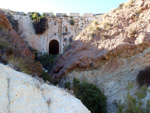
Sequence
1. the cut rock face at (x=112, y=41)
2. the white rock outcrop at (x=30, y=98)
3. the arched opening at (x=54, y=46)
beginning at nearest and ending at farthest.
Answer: the white rock outcrop at (x=30, y=98) → the cut rock face at (x=112, y=41) → the arched opening at (x=54, y=46)

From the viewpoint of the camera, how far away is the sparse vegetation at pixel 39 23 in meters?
21.1

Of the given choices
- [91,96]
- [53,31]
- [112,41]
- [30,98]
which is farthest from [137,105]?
[53,31]

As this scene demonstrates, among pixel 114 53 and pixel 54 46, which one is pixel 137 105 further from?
pixel 54 46

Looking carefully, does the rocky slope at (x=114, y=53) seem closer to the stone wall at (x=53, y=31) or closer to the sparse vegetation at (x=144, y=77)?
the sparse vegetation at (x=144, y=77)

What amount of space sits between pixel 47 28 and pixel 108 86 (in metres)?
14.5

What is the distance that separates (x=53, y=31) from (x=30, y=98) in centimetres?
1743

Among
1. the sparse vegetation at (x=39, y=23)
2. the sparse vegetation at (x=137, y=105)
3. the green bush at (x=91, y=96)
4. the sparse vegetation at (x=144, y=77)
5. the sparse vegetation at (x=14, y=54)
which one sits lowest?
the green bush at (x=91, y=96)

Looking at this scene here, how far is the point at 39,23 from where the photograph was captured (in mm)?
21266

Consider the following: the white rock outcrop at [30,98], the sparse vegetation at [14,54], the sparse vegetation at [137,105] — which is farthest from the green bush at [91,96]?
the white rock outcrop at [30,98]

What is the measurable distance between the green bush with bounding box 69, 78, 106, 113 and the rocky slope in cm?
39

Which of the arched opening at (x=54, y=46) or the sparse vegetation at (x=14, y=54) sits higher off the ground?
the sparse vegetation at (x=14, y=54)

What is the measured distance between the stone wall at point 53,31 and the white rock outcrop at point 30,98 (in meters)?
15.8

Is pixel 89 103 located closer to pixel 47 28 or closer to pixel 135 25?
pixel 135 25

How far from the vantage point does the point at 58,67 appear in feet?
36.9
